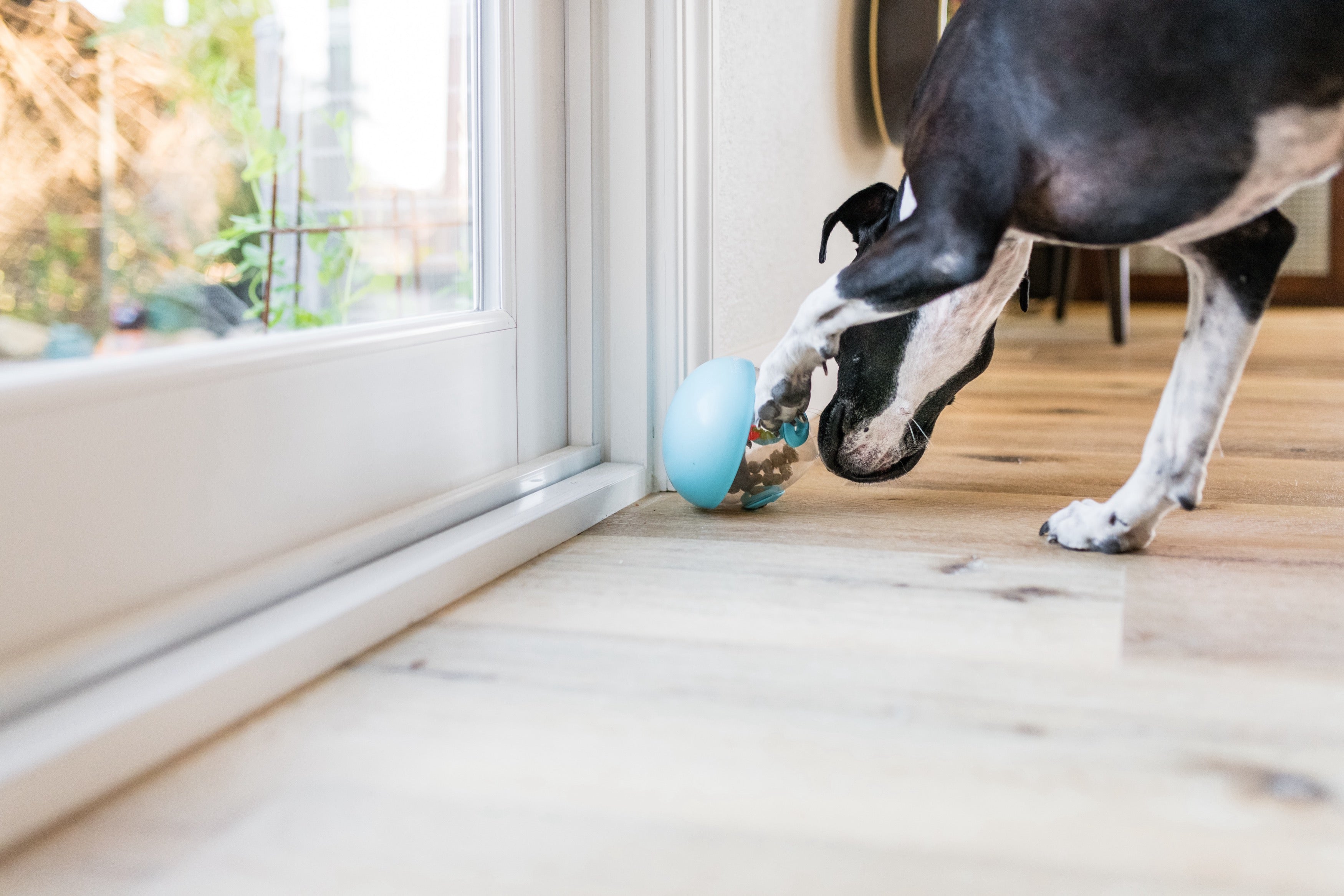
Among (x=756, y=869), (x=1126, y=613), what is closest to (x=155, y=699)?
(x=756, y=869)

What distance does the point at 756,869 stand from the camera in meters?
0.62

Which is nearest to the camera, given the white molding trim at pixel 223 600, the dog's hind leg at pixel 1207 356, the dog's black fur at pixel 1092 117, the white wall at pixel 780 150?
the white molding trim at pixel 223 600

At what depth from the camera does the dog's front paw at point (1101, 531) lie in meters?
1.25

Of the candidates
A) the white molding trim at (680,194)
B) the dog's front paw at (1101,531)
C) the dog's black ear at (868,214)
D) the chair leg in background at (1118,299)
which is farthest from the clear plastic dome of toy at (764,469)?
the chair leg in background at (1118,299)

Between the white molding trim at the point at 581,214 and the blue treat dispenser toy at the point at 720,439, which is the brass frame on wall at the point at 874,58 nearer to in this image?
the white molding trim at the point at 581,214

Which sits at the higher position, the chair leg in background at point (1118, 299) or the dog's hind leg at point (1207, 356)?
the chair leg in background at point (1118, 299)

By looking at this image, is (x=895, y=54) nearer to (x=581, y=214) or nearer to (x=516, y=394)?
(x=581, y=214)

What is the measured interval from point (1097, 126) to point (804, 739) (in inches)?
25.5

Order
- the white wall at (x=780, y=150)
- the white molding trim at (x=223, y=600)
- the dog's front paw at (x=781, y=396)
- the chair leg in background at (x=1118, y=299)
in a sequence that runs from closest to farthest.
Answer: the white molding trim at (x=223, y=600) < the dog's front paw at (x=781, y=396) < the white wall at (x=780, y=150) < the chair leg in background at (x=1118, y=299)

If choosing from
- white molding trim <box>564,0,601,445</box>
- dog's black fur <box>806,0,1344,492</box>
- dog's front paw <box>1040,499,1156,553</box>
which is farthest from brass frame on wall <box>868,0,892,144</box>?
dog's front paw <box>1040,499,1156,553</box>

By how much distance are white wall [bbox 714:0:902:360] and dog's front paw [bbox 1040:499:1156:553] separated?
60cm

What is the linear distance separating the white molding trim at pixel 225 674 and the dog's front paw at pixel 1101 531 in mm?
579

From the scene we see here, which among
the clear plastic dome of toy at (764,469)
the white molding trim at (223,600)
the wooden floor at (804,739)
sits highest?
the clear plastic dome of toy at (764,469)

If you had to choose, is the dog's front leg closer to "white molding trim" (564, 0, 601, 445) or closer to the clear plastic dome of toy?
the clear plastic dome of toy
